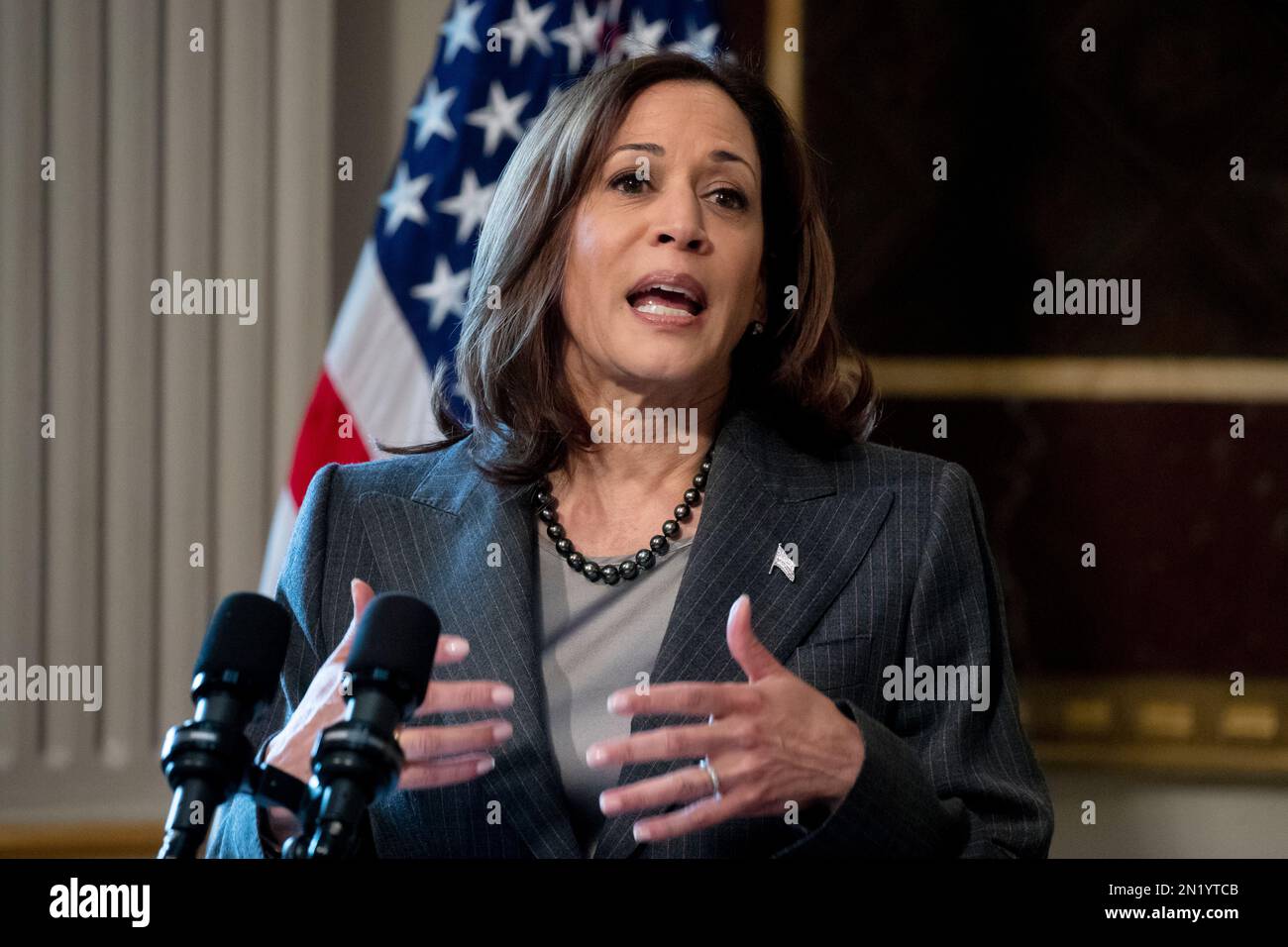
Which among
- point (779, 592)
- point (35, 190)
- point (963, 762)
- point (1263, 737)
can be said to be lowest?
point (1263, 737)

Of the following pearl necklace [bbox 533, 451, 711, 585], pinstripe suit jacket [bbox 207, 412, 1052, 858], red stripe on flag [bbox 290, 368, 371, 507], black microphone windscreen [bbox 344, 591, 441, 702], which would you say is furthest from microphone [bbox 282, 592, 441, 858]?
red stripe on flag [bbox 290, 368, 371, 507]

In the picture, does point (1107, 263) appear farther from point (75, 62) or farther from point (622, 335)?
point (75, 62)

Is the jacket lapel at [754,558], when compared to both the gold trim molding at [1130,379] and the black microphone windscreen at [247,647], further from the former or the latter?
the gold trim molding at [1130,379]

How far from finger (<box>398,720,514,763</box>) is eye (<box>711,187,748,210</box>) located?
686mm

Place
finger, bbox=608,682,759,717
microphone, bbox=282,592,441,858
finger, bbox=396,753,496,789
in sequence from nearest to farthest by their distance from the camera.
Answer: microphone, bbox=282,592,441,858 → finger, bbox=608,682,759,717 → finger, bbox=396,753,496,789

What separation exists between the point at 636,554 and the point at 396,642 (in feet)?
2.18

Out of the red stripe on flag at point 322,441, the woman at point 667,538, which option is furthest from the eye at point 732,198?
the red stripe on flag at point 322,441

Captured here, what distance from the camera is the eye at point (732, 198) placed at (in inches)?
57.4

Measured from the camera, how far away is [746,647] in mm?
1039

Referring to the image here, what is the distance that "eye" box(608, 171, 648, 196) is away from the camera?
4.74 feet

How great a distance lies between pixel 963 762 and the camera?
1265 millimetres

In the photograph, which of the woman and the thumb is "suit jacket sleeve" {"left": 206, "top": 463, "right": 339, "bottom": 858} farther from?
the thumb
